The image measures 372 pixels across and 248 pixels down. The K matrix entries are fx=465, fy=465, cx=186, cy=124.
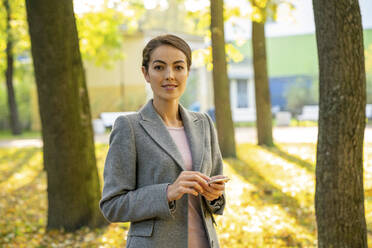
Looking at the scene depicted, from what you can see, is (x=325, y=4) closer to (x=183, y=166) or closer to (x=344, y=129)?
(x=344, y=129)

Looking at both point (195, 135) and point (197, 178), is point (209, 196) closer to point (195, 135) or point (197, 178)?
point (197, 178)

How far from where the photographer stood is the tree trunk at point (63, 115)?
6.16 meters

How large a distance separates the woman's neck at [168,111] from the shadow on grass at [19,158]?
1057cm

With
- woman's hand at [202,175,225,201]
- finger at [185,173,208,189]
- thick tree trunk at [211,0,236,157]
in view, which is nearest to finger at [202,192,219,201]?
woman's hand at [202,175,225,201]

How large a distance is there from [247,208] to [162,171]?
5453mm

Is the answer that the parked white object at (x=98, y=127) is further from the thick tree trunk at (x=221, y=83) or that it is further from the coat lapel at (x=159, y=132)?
the coat lapel at (x=159, y=132)

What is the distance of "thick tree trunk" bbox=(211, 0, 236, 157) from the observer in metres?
11.4

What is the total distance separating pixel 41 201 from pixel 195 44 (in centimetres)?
2037

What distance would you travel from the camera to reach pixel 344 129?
12.8 feet

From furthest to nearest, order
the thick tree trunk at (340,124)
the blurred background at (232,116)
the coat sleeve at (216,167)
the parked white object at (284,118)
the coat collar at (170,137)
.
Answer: the parked white object at (284,118) < the blurred background at (232,116) < the thick tree trunk at (340,124) < the coat sleeve at (216,167) < the coat collar at (170,137)

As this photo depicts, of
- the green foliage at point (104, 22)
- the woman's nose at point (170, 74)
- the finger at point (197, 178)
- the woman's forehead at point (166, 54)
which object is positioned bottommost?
the finger at point (197, 178)

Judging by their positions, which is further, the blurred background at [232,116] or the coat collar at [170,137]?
the blurred background at [232,116]

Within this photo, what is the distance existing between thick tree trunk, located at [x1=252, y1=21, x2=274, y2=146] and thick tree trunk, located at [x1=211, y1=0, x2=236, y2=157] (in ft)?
7.82

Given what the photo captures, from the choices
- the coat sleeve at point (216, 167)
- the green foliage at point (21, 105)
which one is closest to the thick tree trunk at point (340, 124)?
the coat sleeve at point (216, 167)
